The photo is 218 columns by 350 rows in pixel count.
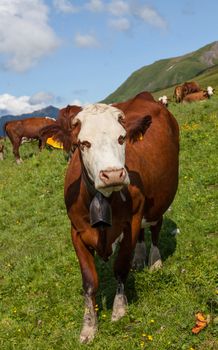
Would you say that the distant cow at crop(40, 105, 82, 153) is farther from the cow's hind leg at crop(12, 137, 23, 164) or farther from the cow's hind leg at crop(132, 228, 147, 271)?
the cow's hind leg at crop(12, 137, 23, 164)

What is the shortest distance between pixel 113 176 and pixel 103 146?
18.9 inches

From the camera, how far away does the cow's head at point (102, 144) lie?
19.0ft

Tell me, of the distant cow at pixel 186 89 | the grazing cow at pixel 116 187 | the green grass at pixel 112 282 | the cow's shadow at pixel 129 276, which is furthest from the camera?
the distant cow at pixel 186 89

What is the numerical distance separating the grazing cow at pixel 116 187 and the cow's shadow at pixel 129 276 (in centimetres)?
54

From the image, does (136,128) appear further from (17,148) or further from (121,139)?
(17,148)

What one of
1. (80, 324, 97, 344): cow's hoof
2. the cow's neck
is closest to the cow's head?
the cow's neck

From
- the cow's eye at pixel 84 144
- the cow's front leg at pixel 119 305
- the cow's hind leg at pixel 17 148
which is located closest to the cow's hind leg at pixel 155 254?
the cow's front leg at pixel 119 305

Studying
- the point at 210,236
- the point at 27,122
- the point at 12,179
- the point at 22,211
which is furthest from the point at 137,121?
the point at 27,122

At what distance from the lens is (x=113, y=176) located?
5.73 meters

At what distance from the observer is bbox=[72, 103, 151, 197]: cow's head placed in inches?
228

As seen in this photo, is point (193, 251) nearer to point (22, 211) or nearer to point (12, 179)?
point (22, 211)

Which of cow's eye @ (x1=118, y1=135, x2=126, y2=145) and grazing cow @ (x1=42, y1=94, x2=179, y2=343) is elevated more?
cow's eye @ (x1=118, y1=135, x2=126, y2=145)

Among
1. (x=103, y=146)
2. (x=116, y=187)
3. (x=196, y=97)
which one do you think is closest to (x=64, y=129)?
(x=103, y=146)

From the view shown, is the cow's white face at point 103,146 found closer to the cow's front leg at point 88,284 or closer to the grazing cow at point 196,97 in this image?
the cow's front leg at point 88,284
